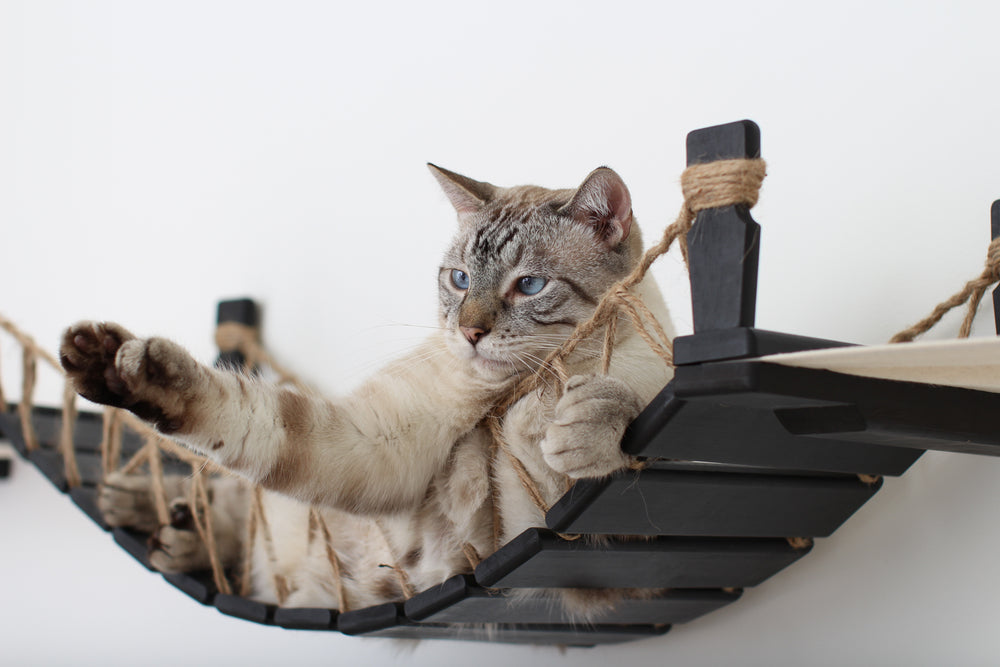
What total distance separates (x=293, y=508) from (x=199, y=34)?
1.63 m

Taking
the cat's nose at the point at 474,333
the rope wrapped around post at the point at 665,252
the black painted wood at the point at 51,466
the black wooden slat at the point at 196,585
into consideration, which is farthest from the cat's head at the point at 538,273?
the black painted wood at the point at 51,466

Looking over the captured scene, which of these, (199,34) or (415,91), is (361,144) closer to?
(415,91)

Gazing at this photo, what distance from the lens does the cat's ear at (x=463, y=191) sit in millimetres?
1553

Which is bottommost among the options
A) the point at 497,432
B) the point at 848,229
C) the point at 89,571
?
the point at 89,571

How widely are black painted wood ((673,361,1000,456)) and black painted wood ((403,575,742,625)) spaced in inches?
20.9

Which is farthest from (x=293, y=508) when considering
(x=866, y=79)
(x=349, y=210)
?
(x=866, y=79)

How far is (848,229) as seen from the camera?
159 cm

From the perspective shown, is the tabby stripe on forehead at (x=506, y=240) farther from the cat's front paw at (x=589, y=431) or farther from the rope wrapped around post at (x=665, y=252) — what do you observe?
the cat's front paw at (x=589, y=431)

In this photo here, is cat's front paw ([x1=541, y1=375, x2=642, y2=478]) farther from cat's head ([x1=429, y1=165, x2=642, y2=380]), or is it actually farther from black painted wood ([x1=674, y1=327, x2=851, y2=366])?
cat's head ([x1=429, y1=165, x2=642, y2=380])

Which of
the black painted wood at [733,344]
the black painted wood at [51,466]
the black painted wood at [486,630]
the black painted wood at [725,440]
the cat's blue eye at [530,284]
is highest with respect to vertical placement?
the cat's blue eye at [530,284]

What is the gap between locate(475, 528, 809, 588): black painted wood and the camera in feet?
3.60

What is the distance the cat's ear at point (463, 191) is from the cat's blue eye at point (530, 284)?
0.75 feet

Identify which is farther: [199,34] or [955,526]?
[199,34]

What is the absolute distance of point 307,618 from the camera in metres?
1.40
